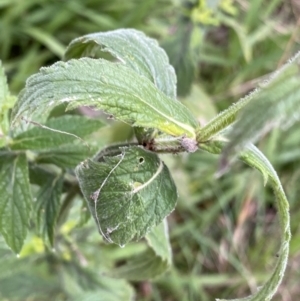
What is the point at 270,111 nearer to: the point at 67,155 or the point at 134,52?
the point at 134,52

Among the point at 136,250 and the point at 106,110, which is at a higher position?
the point at 106,110

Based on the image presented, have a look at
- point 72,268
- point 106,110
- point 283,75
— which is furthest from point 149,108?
point 72,268

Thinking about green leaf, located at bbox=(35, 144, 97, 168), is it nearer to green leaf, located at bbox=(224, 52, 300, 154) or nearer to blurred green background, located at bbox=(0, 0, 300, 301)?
green leaf, located at bbox=(224, 52, 300, 154)

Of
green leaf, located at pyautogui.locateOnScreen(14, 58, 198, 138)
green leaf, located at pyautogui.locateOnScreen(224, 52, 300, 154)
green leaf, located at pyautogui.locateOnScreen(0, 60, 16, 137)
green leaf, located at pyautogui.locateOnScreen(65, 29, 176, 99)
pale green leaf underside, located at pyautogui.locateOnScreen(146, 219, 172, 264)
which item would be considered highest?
green leaf, located at pyautogui.locateOnScreen(224, 52, 300, 154)

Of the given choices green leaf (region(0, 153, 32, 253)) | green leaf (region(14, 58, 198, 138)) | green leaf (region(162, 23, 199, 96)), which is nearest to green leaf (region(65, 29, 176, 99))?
green leaf (region(14, 58, 198, 138))

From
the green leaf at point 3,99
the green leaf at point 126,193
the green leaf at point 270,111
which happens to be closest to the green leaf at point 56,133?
the green leaf at point 3,99

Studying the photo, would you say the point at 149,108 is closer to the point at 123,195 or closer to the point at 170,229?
the point at 123,195
